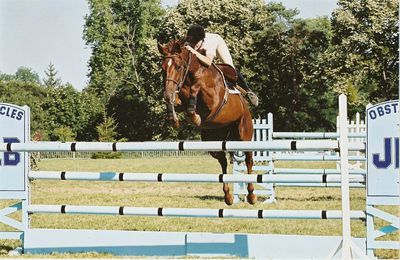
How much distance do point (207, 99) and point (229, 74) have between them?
66cm

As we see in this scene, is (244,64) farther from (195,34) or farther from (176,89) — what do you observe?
(176,89)

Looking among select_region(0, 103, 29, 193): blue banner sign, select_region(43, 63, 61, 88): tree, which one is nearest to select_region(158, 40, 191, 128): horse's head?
select_region(0, 103, 29, 193): blue banner sign

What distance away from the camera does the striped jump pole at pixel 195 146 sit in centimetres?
485

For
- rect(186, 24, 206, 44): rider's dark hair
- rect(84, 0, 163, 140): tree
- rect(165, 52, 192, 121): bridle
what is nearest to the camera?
rect(165, 52, 192, 121): bridle

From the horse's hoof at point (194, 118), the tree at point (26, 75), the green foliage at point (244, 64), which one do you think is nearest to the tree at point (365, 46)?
the green foliage at point (244, 64)

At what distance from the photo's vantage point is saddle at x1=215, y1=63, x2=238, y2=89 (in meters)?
7.23

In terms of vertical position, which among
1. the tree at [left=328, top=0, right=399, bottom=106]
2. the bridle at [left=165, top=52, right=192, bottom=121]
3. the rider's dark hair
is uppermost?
the tree at [left=328, top=0, right=399, bottom=106]

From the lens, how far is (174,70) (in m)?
6.17

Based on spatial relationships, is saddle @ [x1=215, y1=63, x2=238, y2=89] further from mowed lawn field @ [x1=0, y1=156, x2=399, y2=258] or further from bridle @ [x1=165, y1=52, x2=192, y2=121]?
mowed lawn field @ [x1=0, y1=156, x2=399, y2=258]

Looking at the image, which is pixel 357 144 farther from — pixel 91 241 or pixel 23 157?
pixel 23 157

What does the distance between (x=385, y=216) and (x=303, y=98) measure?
116 feet

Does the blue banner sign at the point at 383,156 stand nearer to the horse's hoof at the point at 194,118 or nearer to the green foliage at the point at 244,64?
the horse's hoof at the point at 194,118

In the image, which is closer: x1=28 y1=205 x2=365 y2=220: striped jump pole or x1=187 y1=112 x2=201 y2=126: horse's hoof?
x1=28 y1=205 x2=365 y2=220: striped jump pole

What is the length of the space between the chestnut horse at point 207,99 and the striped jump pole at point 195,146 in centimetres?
87
